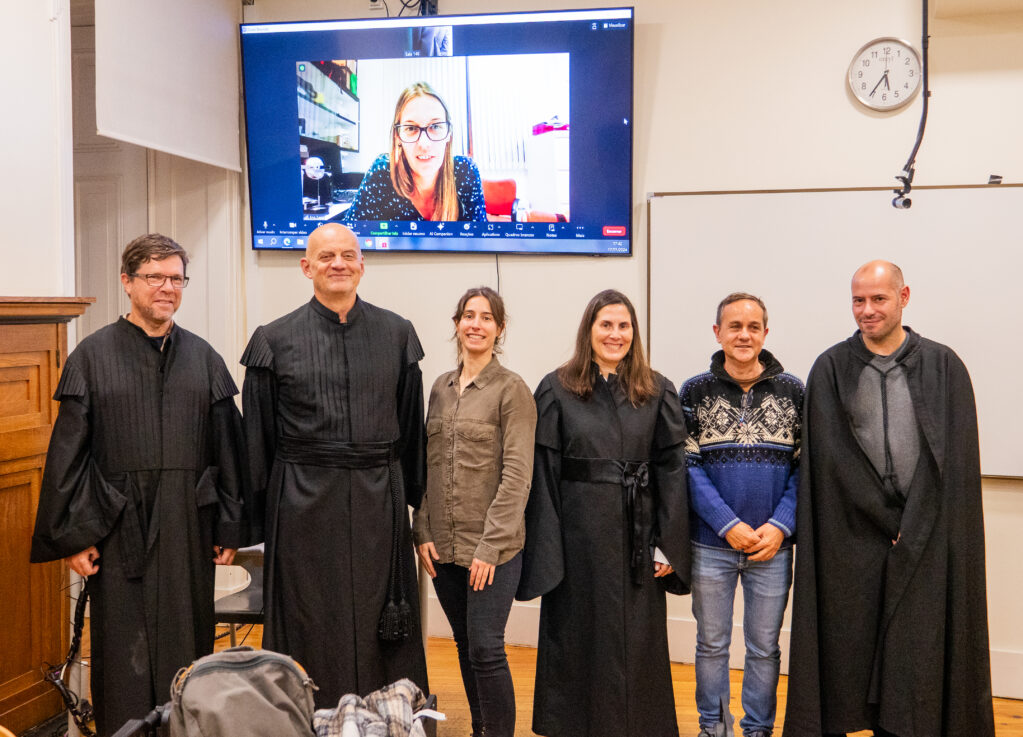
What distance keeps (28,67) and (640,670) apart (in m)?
2.73

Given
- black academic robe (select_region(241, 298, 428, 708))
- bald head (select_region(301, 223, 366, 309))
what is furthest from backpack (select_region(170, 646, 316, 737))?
bald head (select_region(301, 223, 366, 309))

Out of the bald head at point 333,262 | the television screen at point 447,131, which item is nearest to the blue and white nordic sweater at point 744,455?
the bald head at point 333,262

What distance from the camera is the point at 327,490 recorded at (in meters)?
2.42

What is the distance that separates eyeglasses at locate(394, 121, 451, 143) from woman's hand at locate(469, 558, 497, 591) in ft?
6.93

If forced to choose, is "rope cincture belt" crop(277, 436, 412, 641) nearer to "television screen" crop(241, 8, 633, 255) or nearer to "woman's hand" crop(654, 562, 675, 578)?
"woman's hand" crop(654, 562, 675, 578)

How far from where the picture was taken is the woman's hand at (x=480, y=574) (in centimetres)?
238

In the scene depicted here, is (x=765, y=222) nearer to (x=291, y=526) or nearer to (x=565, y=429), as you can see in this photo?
(x=565, y=429)

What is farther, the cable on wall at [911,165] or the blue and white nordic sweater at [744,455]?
the cable on wall at [911,165]

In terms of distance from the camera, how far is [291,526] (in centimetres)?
242

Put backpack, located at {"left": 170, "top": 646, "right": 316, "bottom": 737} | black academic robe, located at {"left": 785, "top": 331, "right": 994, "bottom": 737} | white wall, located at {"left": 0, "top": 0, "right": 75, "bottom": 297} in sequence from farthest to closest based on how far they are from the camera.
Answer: white wall, located at {"left": 0, "top": 0, "right": 75, "bottom": 297}
black academic robe, located at {"left": 785, "top": 331, "right": 994, "bottom": 737}
backpack, located at {"left": 170, "top": 646, "right": 316, "bottom": 737}

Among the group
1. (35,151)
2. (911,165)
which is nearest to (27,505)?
(35,151)

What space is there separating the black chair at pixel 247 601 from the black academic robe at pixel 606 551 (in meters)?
0.86

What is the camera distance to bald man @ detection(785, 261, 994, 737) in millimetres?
2459

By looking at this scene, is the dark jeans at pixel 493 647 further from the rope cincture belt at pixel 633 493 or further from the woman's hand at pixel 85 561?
the woman's hand at pixel 85 561
